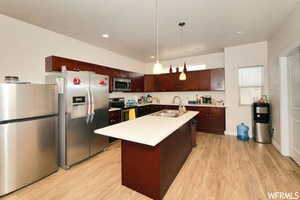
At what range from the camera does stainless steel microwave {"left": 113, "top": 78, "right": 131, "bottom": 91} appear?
4168 millimetres

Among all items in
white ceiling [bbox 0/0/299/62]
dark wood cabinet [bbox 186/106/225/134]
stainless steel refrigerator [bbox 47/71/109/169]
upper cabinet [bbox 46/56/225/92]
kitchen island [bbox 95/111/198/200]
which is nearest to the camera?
Result: kitchen island [bbox 95/111/198/200]

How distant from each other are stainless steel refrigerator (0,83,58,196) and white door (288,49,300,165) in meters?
4.41

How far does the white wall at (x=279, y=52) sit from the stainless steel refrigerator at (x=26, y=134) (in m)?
4.26

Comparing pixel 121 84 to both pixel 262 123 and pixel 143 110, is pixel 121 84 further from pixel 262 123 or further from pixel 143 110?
pixel 262 123

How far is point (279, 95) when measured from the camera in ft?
9.64

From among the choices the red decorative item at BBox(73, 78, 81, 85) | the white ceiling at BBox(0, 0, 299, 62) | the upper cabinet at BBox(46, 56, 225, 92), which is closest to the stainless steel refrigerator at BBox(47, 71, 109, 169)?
the red decorative item at BBox(73, 78, 81, 85)

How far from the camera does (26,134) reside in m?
1.95

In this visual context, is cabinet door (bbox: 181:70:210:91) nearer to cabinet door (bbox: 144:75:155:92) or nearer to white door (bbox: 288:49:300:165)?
cabinet door (bbox: 144:75:155:92)

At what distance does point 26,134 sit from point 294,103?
4.69 meters

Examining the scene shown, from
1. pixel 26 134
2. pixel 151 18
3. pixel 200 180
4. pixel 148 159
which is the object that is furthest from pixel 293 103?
pixel 26 134

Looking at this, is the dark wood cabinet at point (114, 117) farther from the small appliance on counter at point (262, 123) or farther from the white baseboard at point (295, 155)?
the white baseboard at point (295, 155)

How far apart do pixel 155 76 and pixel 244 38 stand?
313 centimetres

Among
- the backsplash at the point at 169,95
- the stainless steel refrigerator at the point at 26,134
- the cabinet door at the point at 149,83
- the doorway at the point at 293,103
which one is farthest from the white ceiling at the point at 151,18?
the cabinet door at the point at 149,83

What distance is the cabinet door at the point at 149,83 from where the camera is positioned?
5555 mm
